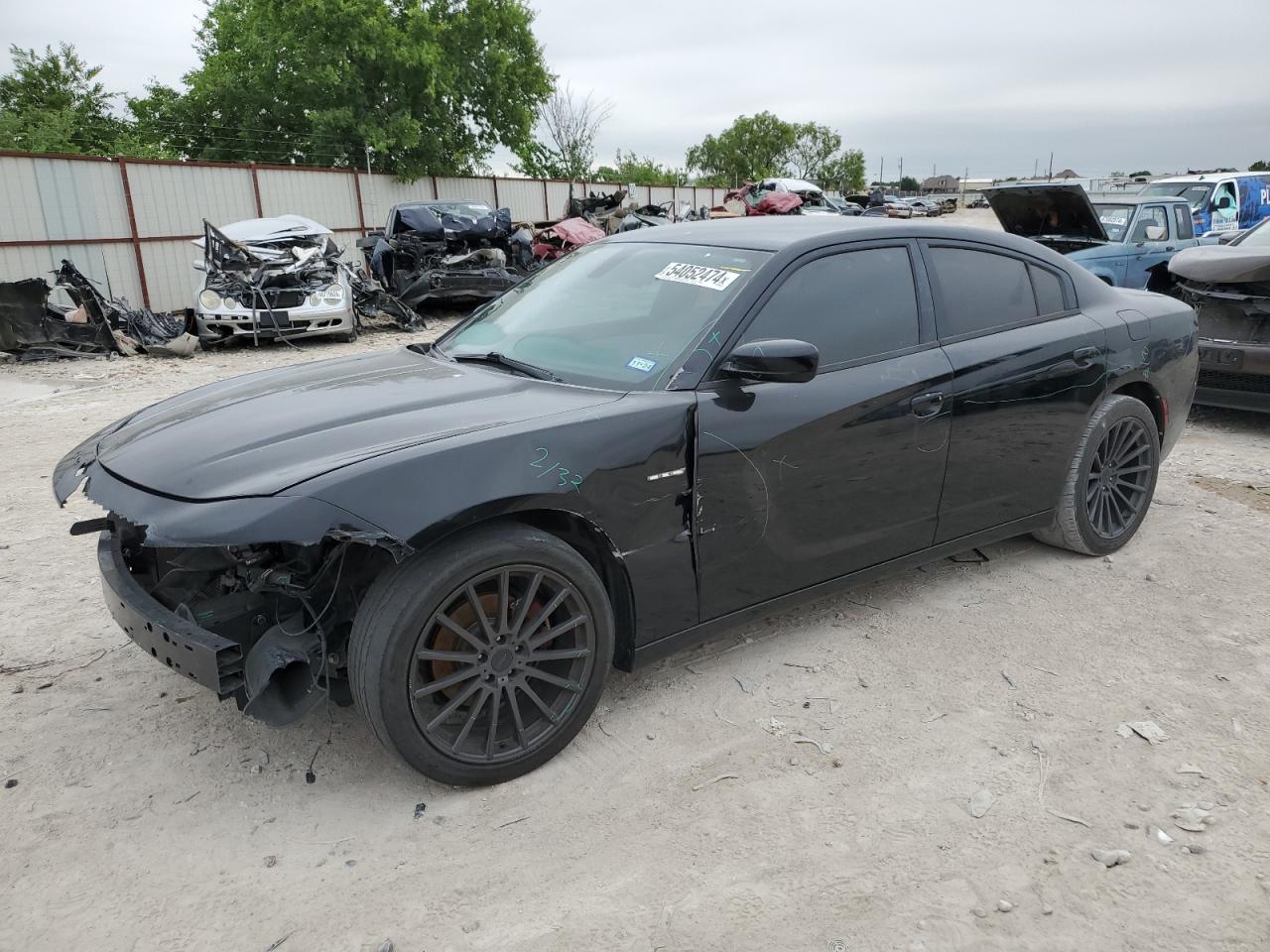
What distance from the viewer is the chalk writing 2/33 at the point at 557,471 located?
2.58 metres

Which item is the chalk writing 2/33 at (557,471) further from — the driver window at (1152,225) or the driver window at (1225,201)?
the driver window at (1225,201)

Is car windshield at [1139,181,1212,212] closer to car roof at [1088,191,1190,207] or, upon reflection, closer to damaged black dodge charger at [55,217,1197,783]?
car roof at [1088,191,1190,207]

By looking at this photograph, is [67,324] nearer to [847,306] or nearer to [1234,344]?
[847,306]

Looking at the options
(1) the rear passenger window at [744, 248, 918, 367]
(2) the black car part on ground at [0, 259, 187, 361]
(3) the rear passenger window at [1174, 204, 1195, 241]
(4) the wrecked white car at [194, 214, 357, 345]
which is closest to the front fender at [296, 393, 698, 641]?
(1) the rear passenger window at [744, 248, 918, 367]

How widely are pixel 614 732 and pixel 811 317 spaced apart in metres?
1.58

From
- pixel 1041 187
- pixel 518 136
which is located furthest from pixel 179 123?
pixel 1041 187

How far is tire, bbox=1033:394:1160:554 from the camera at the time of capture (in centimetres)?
413

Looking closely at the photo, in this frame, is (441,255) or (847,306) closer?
(847,306)

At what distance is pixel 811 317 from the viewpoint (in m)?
3.26

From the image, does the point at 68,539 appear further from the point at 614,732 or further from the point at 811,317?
the point at 811,317

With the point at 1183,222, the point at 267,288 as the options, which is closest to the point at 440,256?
the point at 267,288

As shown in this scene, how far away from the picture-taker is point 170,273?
14.7 meters

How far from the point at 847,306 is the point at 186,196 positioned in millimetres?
14636

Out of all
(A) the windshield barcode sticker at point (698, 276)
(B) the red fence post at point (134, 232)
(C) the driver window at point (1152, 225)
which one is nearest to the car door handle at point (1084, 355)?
(A) the windshield barcode sticker at point (698, 276)
